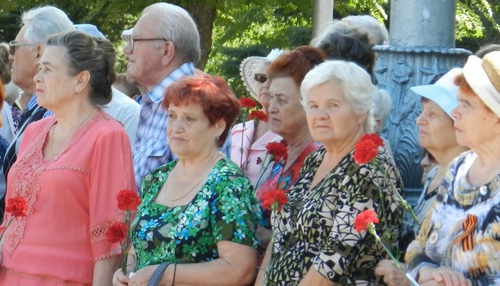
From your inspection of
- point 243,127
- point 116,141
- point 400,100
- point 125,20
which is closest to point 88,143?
point 116,141

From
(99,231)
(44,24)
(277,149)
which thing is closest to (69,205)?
(99,231)

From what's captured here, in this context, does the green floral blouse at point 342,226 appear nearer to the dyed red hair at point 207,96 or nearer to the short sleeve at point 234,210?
the short sleeve at point 234,210

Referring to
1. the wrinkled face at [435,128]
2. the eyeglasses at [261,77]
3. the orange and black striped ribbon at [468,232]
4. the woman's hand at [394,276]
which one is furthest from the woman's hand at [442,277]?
the eyeglasses at [261,77]

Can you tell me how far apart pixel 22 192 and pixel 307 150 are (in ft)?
4.95

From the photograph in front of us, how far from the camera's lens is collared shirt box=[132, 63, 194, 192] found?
5965 mm

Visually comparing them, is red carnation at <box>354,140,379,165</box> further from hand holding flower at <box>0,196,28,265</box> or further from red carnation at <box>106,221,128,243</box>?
hand holding flower at <box>0,196,28,265</box>

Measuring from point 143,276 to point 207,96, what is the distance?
934mm

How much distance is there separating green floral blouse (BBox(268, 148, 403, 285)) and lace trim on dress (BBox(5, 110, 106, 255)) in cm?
135

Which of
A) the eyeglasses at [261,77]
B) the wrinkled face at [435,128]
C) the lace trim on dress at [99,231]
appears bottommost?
the lace trim on dress at [99,231]

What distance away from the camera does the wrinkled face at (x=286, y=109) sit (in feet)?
18.7

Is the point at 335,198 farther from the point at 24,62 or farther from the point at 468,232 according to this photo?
the point at 24,62

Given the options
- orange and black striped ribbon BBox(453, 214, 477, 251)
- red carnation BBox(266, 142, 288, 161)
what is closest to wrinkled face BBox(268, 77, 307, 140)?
red carnation BBox(266, 142, 288, 161)

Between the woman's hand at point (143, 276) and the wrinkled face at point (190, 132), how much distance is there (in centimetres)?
61

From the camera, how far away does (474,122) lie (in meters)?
4.01
